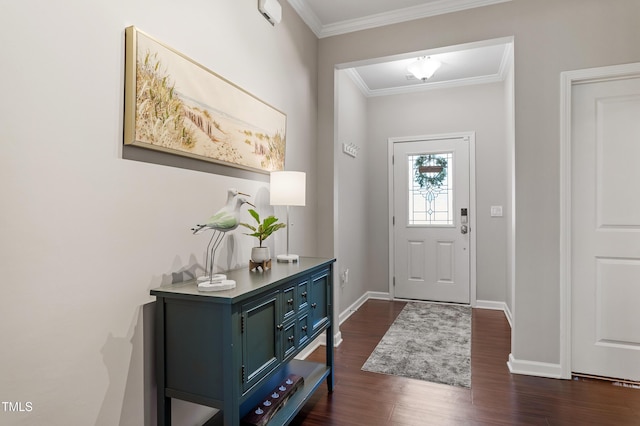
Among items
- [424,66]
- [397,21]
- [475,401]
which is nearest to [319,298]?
[475,401]

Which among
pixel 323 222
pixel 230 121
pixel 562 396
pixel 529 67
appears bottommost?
pixel 562 396

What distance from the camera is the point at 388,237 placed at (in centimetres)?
485

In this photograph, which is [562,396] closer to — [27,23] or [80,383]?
[80,383]

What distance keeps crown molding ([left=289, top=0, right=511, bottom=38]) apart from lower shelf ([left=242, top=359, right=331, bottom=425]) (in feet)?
8.82

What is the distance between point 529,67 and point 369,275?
3.13 m

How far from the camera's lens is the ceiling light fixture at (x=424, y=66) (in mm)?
3713

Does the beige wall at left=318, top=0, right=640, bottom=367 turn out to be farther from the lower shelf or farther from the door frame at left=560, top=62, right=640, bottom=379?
the lower shelf

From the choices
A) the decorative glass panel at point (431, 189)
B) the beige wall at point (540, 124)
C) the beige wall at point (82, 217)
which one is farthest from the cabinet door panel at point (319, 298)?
the decorative glass panel at point (431, 189)

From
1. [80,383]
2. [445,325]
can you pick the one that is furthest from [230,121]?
[445,325]

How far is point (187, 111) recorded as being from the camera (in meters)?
1.70

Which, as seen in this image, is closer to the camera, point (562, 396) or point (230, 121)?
point (230, 121)

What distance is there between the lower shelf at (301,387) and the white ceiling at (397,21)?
2520 mm

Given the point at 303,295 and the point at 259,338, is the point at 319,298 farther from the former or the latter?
the point at 259,338

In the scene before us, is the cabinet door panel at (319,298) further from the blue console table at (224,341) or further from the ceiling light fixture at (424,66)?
the ceiling light fixture at (424,66)
